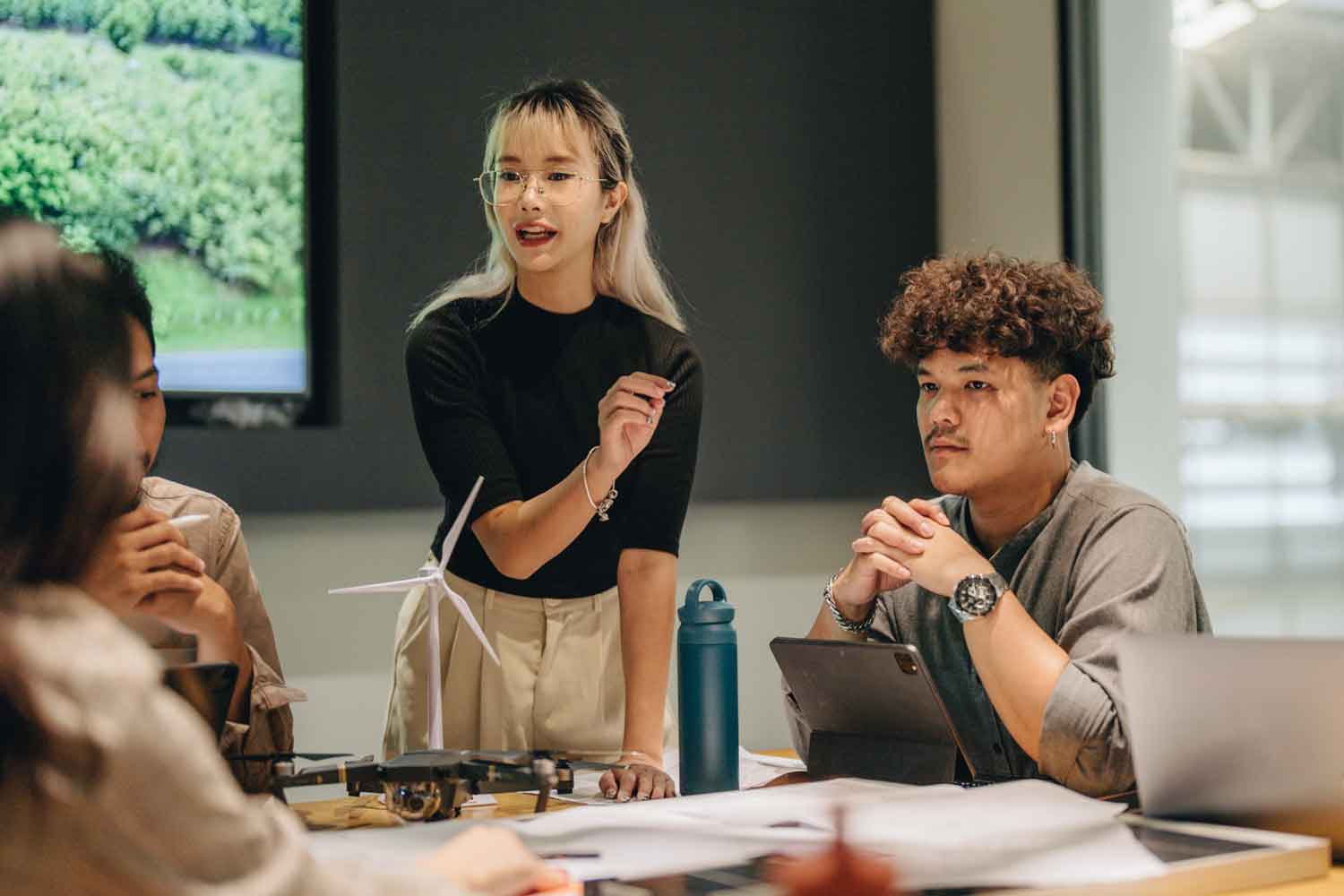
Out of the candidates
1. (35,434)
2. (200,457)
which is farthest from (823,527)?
(35,434)

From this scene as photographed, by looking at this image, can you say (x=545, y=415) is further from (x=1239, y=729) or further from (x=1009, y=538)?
(x=1239, y=729)

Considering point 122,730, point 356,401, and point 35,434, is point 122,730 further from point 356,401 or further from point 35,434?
point 356,401

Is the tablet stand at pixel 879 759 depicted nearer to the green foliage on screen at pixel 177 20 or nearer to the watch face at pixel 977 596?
the watch face at pixel 977 596

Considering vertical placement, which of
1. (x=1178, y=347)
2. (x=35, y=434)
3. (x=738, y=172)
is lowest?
(x=35, y=434)

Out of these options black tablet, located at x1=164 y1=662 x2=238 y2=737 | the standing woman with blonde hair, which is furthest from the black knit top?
black tablet, located at x1=164 y1=662 x2=238 y2=737

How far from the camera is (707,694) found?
188 cm

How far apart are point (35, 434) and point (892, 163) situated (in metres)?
3.93

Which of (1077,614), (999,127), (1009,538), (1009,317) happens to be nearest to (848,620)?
(1009,538)

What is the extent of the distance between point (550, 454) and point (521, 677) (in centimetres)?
38

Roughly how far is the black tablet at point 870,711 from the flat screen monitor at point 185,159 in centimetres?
206

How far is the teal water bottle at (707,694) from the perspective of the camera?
1.85m

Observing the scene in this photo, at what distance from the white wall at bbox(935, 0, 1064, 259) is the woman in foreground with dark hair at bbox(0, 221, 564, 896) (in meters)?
3.55

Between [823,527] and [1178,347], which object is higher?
[1178,347]

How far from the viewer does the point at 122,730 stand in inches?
32.4
